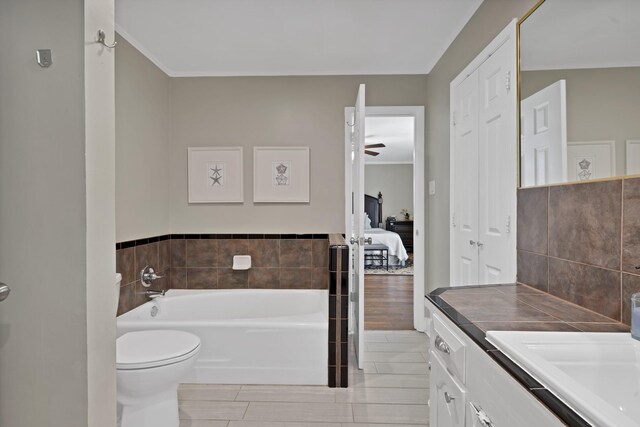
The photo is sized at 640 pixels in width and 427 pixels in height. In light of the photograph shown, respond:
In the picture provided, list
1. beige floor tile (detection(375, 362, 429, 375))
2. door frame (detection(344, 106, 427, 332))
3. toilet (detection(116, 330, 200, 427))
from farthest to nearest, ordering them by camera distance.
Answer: door frame (detection(344, 106, 427, 332)) < beige floor tile (detection(375, 362, 429, 375)) < toilet (detection(116, 330, 200, 427))

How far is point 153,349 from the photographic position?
1.88m

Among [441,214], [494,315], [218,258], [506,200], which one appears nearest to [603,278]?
[494,315]

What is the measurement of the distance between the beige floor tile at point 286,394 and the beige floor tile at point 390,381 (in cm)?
21

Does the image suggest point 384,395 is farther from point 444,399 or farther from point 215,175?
point 215,175

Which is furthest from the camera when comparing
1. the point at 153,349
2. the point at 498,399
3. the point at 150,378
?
the point at 153,349

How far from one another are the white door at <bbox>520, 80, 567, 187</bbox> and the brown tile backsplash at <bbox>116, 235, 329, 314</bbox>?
80.2 inches

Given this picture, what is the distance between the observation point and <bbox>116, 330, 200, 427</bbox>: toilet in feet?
5.67

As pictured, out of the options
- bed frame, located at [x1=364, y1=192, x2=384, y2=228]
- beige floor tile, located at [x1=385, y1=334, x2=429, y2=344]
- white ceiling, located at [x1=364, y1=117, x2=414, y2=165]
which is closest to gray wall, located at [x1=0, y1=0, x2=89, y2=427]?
beige floor tile, located at [x1=385, y1=334, x2=429, y2=344]

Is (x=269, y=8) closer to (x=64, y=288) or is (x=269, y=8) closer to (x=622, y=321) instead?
(x=64, y=288)

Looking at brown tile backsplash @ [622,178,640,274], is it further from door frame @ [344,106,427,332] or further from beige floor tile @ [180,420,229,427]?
door frame @ [344,106,427,332]

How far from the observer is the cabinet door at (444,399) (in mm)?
1085

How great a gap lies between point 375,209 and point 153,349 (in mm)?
7812

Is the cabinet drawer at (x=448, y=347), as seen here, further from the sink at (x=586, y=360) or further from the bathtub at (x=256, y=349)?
the bathtub at (x=256, y=349)

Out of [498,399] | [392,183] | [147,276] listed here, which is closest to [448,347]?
[498,399]
